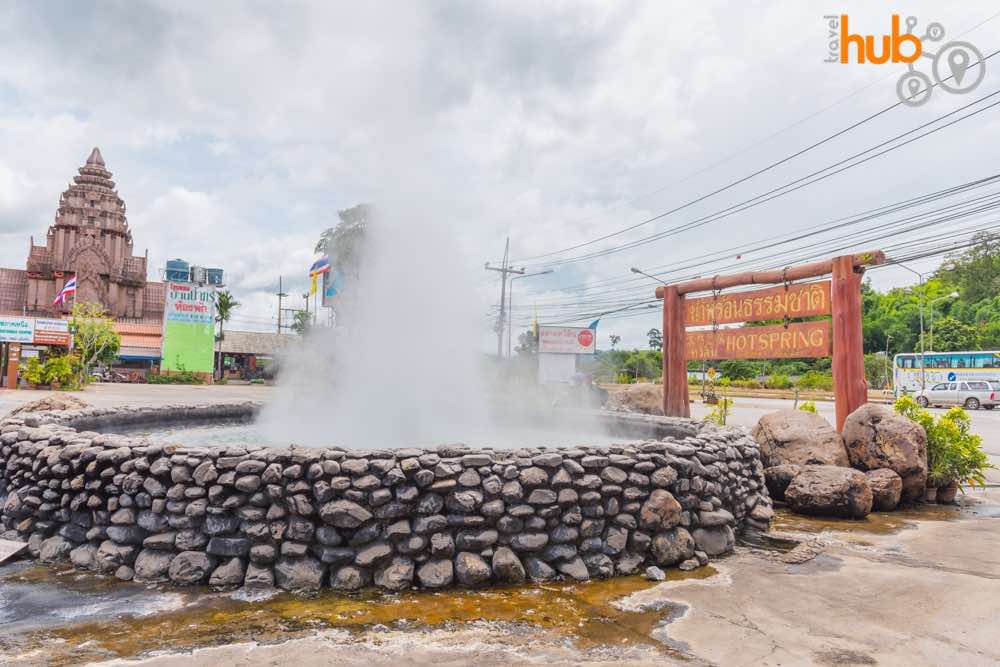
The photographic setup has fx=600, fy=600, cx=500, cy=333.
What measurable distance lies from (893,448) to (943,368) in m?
33.2

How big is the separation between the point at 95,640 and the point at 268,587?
3.54ft

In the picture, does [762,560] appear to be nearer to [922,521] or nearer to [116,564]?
[922,521]

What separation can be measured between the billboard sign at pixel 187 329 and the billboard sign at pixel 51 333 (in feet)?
28.5

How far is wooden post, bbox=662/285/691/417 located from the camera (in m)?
10.8

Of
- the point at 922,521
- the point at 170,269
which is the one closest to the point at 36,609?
the point at 922,521

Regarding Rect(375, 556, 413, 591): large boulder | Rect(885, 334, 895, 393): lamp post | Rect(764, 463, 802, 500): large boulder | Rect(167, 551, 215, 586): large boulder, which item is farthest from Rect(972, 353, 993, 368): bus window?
Rect(167, 551, 215, 586): large boulder

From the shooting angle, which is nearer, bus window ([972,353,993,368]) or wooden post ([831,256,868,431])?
wooden post ([831,256,868,431])

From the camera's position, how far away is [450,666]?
3.25 m

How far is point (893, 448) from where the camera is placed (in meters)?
7.62

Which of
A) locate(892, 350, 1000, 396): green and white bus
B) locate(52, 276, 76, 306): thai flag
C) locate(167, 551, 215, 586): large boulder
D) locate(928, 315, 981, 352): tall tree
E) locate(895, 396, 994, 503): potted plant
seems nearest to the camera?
locate(167, 551, 215, 586): large boulder

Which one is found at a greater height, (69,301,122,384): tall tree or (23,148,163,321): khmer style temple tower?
(23,148,163,321): khmer style temple tower

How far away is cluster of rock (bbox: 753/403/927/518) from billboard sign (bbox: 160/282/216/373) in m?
45.0

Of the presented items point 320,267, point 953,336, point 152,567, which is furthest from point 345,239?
point 953,336

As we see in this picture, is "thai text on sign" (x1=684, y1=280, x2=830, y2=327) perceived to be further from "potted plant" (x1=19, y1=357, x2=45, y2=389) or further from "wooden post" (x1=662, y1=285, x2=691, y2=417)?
"potted plant" (x1=19, y1=357, x2=45, y2=389)
